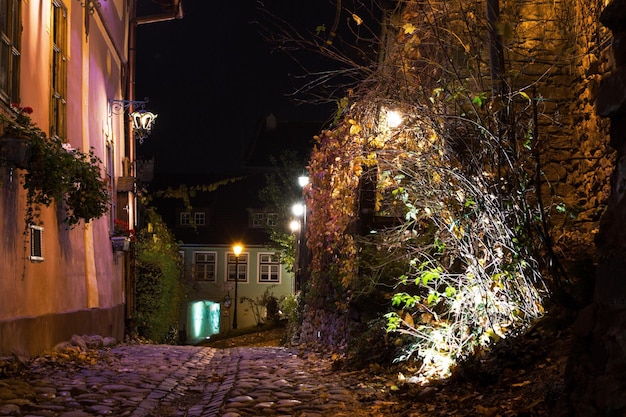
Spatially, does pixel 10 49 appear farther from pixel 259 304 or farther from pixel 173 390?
pixel 259 304

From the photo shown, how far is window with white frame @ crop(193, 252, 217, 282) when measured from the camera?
1821 inches

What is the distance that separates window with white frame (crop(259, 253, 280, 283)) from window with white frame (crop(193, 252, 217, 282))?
2910 mm

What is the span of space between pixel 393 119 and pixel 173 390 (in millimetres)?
3860

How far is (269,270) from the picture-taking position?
45.8m

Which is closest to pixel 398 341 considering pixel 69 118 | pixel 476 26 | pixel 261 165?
pixel 476 26

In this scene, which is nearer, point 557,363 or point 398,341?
point 557,363

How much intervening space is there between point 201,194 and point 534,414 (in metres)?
44.5

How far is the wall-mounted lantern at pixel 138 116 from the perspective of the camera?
56.3ft

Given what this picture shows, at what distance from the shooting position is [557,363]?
5.85 m

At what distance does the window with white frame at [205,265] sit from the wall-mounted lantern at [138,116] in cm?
2807

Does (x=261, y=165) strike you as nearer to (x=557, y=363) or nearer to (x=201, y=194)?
(x=201, y=194)

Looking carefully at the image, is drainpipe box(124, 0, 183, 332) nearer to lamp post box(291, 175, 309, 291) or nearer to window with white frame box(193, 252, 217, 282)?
lamp post box(291, 175, 309, 291)

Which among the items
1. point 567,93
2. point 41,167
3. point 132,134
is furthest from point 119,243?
point 567,93

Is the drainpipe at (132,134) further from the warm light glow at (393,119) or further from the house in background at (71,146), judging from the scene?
the warm light glow at (393,119)
